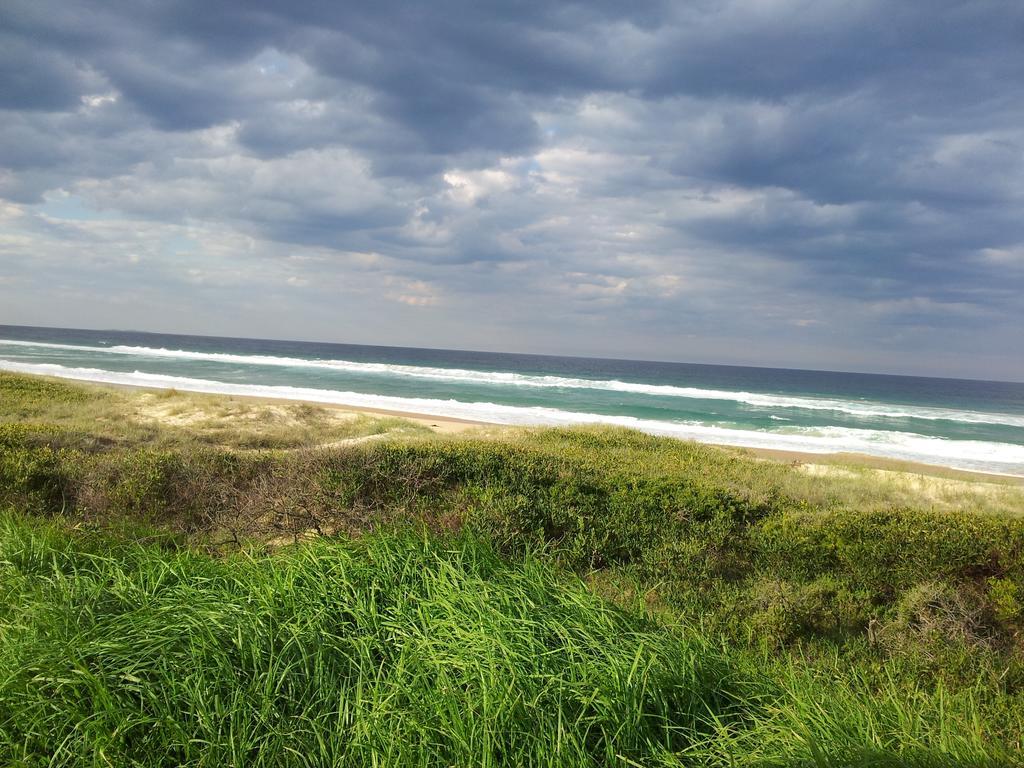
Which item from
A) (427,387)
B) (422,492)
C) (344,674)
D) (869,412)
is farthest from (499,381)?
(344,674)

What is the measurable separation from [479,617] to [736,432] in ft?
89.5

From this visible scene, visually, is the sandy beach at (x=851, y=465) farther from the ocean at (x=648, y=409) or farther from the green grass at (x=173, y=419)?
the ocean at (x=648, y=409)

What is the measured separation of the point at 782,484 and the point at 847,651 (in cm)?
528

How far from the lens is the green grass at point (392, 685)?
99.9 inches

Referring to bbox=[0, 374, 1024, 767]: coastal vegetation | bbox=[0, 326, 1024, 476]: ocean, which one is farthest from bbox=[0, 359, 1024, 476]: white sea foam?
bbox=[0, 374, 1024, 767]: coastal vegetation

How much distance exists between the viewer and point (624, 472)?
709 centimetres

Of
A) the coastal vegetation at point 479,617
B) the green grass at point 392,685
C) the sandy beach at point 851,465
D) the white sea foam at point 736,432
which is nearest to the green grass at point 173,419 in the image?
the sandy beach at point 851,465

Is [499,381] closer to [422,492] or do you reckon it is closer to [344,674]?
[422,492]

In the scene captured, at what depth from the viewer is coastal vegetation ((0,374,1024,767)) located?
2.62 metres

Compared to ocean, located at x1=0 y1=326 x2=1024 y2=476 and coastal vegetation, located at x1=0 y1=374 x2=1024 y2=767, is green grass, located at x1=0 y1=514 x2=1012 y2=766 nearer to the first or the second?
coastal vegetation, located at x1=0 y1=374 x2=1024 y2=767

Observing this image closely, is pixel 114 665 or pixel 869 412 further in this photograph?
pixel 869 412

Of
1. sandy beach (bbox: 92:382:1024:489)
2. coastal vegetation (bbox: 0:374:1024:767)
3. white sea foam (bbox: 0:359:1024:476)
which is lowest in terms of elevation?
white sea foam (bbox: 0:359:1024:476)

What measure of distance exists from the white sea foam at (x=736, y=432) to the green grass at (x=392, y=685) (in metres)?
19.6

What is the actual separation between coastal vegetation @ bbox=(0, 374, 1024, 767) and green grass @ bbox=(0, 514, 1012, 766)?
0.7 inches
